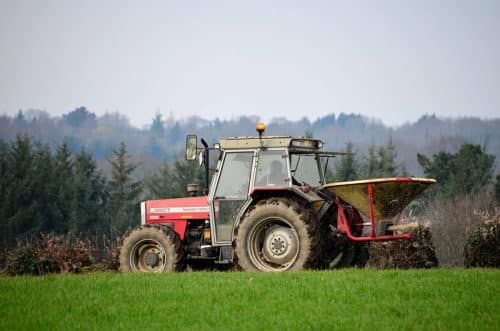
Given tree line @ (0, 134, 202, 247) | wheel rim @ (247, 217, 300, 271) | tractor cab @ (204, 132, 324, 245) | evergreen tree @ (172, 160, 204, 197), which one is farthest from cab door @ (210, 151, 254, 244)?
evergreen tree @ (172, 160, 204, 197)

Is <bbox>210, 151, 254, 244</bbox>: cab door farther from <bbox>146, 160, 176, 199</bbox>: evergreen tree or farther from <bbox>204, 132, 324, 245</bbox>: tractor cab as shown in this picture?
<bbox>146, 160, 176, 199</bbox>: evergreen tree

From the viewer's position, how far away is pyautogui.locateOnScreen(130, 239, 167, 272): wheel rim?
47.0ft

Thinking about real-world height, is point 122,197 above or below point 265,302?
above

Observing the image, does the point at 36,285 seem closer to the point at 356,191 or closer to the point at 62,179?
the point at 356,191

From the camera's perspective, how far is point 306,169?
14195mm

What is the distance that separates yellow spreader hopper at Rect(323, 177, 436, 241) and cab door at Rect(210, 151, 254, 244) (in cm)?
159

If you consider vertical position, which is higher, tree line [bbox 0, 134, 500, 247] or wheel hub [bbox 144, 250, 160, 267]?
tree line [bbox 0, 134, 500, 247]

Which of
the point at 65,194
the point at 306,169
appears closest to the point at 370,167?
the point at 65,194

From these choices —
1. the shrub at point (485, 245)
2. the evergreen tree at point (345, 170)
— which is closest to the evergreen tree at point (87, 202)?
the evergreen tree at point (345, 170)

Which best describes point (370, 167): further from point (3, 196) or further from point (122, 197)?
point (3, 196)

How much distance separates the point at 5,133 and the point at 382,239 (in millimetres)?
140052

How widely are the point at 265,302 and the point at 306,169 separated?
4.43 metres

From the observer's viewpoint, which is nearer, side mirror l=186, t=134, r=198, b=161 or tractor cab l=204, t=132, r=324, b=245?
tractor cab l=204, t=132, r=324, b=245

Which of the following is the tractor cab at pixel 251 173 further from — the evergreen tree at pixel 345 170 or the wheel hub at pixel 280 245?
the evergreen tree at pixel 345 170
